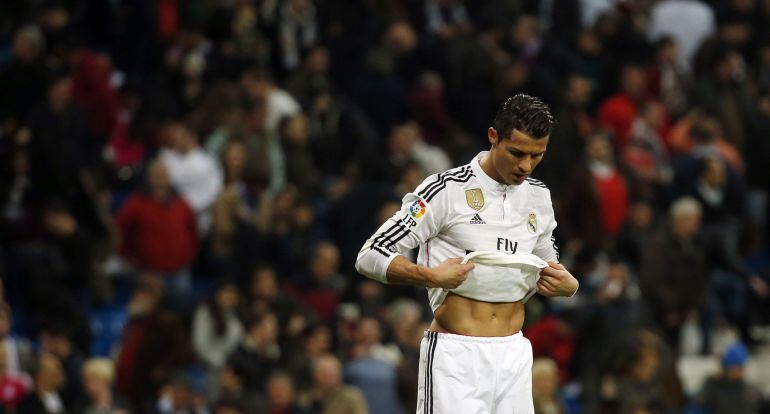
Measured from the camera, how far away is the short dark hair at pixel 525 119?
734cm

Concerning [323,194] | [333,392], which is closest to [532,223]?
[333,392]

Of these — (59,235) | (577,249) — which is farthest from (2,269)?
(577,249)

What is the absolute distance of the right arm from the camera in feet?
23.9

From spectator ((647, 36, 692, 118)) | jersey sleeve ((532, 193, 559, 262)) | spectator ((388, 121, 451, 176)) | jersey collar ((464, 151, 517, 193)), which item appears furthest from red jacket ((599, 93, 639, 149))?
jersey collar ((464, 151, 517, 193))

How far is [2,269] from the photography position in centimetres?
1428

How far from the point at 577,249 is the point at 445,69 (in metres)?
3.53

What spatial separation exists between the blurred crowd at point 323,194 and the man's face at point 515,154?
596cm

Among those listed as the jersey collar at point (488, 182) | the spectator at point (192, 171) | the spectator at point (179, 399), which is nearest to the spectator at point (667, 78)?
the spectator at point (192, 171)

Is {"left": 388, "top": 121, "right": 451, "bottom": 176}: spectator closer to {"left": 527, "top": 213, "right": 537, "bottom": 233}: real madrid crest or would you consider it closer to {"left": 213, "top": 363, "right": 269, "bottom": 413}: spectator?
{"left": 213, "top": 363, "right": 269, "bottom": 413}: spectator

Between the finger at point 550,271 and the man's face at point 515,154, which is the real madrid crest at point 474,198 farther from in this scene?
the finger at point 550,271

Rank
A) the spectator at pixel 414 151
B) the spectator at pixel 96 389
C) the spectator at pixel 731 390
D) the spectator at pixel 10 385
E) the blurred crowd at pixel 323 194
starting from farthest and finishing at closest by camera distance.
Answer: the spectator at pixel 414 151, the spectator at pixel 731 390, the blurred crowd at pixel 323 194, the spectator at pixel 96 389, the spectator at pixel 10 385

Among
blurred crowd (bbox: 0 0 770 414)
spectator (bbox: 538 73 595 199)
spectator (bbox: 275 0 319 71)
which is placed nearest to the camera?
blurred crowd (bbox: 0 0 770 414)

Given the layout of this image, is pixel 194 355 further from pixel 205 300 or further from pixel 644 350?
pixel 644 350

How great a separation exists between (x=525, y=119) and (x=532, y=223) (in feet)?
2.05
